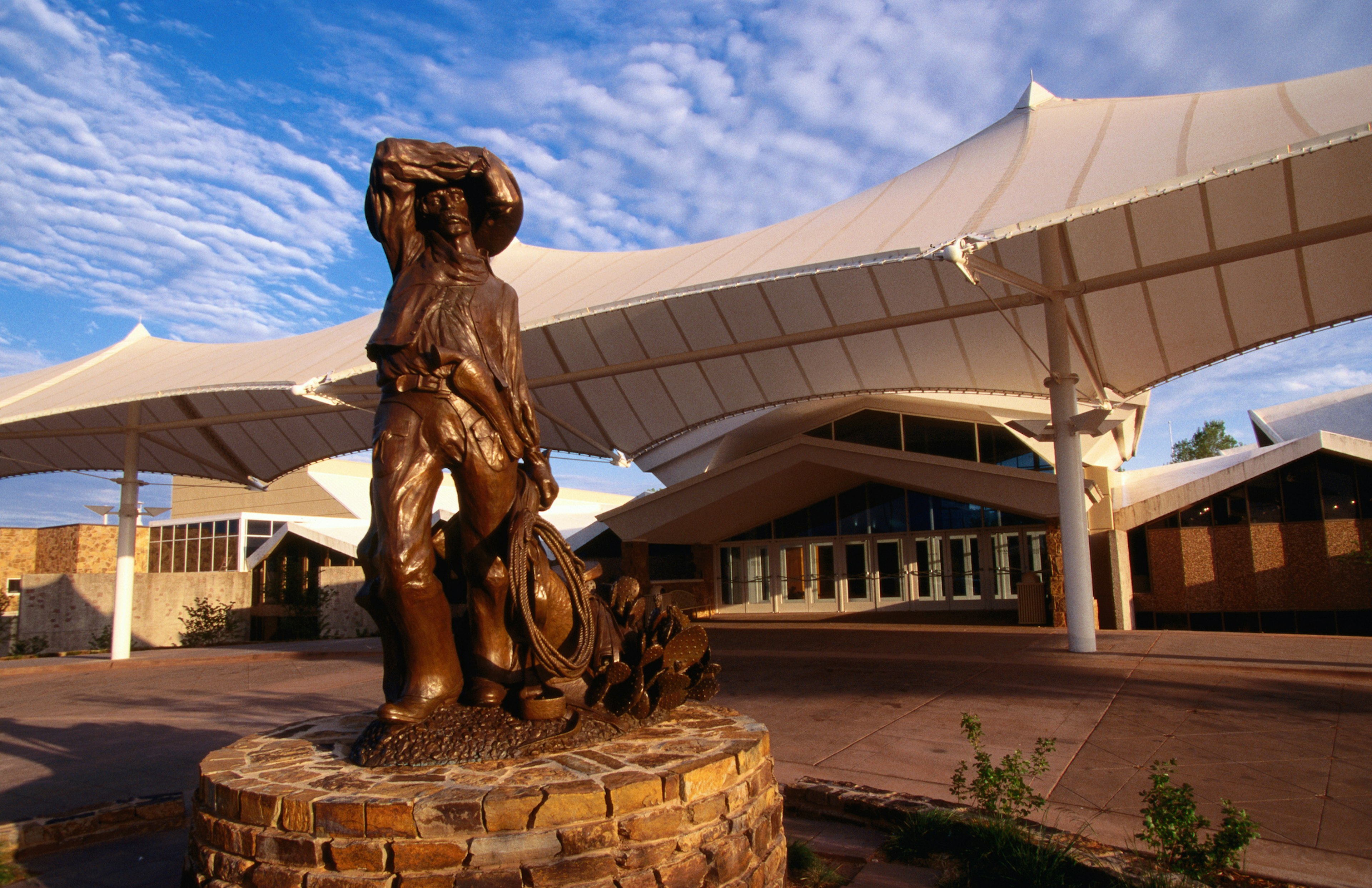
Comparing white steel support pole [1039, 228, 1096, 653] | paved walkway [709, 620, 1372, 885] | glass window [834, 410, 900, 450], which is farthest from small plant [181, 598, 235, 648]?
white steel support pole [1039, 228, 1096, 653]

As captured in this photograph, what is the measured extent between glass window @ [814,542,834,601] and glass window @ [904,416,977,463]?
429 centimetres

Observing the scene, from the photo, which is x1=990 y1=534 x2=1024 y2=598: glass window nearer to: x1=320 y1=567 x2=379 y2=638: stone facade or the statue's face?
x1=320 y1=567 x2=379 y2=638: stone facade

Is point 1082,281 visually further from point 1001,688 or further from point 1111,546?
point 1111,546

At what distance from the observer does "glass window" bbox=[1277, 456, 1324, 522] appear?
1706cm

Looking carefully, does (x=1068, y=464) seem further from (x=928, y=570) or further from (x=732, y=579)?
(x=732, y=579)

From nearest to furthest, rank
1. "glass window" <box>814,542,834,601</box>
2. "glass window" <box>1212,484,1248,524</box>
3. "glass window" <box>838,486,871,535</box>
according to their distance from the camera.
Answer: "glass window" <box>1212,484,1248,524</box> < "glass window" <box>838,486,871,535</box> < "glass window" <box>814,542,834,601</box>

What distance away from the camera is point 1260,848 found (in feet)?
12.2

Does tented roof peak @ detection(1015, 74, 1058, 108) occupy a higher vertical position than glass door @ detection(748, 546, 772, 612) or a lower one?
higher

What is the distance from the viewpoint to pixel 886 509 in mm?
22594

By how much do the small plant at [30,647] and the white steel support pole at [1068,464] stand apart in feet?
86.6

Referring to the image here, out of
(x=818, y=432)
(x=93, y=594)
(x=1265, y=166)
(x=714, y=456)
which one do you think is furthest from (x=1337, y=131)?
(x=93, y=594)

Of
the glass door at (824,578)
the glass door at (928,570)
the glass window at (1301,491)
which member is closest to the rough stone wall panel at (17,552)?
the glass door at (824,578)

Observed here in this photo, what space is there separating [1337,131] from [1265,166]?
3511 mm

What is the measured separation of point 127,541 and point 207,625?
8397 mm
